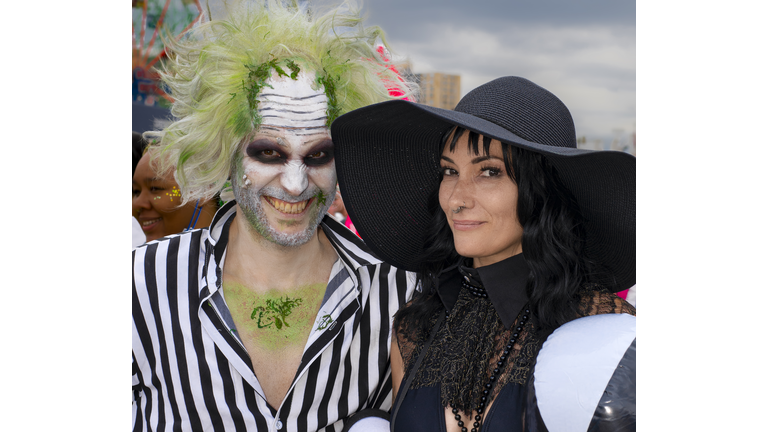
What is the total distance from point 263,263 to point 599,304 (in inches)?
47.0

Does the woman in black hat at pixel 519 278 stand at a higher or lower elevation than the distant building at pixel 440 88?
lower

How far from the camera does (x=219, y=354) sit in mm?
1895

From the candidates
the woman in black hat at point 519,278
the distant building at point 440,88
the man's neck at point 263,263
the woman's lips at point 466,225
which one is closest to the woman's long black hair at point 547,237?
the woman in black hat at point 519,278

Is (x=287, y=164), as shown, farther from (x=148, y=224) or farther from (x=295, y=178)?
(x=148, y=224)

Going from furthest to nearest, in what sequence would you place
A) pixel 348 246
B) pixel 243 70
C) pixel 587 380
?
pixel 348 246 → pixel 243 70 → pixel 587 380

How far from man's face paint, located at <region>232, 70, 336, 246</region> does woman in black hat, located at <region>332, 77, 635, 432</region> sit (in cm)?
15

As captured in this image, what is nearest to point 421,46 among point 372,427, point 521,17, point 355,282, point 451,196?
point 521,17

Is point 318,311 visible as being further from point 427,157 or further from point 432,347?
point 427,157

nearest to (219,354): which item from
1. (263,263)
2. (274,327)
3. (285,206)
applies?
(274,327)

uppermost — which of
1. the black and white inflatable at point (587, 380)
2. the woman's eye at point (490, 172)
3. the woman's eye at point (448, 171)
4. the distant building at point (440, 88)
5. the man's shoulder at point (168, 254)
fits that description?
the distant building at point (440, 88)

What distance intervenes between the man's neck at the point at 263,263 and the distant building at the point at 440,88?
715mm

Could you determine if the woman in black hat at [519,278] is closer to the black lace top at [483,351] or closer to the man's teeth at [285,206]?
the black lace top at [483,351]

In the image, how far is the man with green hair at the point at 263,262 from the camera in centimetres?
188

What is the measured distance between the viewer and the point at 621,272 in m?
1.67
